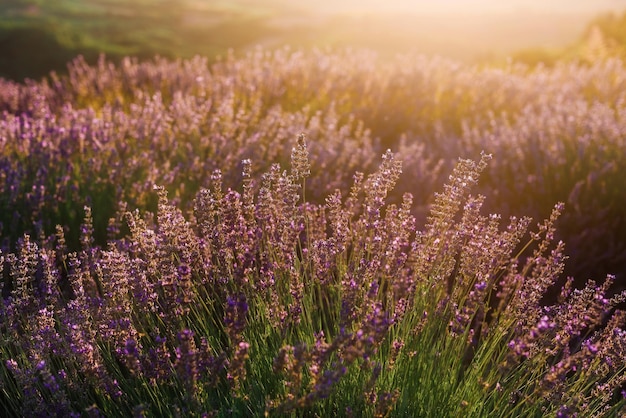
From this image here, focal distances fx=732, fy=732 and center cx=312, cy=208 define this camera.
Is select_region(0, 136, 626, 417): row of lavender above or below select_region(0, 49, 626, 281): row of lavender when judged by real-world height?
above

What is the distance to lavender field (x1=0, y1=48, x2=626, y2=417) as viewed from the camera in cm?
241

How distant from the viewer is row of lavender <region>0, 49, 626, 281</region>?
4488 mm

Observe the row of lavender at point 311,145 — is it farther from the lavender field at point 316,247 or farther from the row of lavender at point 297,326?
the row of lavender at point 297,326

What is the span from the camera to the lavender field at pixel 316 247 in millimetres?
2408

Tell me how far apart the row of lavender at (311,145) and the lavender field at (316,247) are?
0.08 feet

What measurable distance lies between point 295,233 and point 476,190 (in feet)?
8.85

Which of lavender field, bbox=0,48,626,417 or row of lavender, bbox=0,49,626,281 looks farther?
row of lavender, bbox=0,49,626,281

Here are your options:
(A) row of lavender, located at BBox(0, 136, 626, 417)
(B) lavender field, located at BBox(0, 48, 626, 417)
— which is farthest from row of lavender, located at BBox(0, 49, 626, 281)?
(A) row of lavender, located at BBox(0, 136, 626, 417)

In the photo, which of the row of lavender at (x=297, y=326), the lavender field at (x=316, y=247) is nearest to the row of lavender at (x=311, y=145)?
the lavender field at (x=316, y=247)

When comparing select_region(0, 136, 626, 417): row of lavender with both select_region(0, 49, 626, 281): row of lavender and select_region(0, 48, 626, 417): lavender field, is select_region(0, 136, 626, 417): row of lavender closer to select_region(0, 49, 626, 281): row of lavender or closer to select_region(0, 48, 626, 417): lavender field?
select_region(0, 48, 626, 417): lavender field

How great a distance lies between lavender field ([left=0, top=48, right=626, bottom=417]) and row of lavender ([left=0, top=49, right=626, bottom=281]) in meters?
0.02

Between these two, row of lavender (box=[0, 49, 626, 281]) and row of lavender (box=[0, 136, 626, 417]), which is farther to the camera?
row of lavender (box=[0, 49, 626, 281])

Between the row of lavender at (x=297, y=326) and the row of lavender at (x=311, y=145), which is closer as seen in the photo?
the row of lavender at (x=297, y=326)

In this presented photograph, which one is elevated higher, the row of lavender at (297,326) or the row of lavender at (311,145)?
the row of lavender at (297,326)
